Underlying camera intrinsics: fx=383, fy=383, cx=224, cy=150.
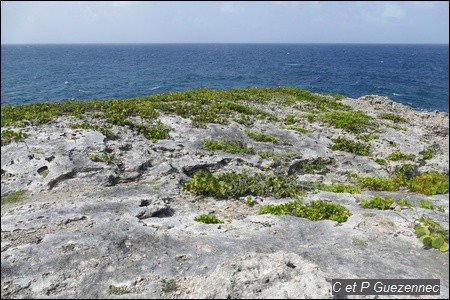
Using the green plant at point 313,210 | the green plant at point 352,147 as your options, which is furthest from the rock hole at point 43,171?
the green plant at point 352,147

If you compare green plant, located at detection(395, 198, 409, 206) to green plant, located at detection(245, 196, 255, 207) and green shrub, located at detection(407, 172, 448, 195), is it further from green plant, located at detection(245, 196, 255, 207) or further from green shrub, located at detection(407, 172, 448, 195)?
green plant, located at detection(245, 196, 255, 207)

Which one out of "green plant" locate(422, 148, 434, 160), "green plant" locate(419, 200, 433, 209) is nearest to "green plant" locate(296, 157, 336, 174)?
"green plant" locate(422, 148, 434, 160)

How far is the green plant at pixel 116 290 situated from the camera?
7.50 metres

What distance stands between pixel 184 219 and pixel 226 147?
20.5 ft

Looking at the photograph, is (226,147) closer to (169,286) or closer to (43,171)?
(43,171)

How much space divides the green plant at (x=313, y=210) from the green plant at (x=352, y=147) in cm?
742

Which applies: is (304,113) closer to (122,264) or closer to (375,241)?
(375,241)

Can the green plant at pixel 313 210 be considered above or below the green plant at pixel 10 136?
below

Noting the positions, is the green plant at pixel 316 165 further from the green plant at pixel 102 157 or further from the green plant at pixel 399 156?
the green plant at pixel 102 157

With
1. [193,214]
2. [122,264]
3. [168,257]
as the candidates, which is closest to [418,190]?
[193,214]

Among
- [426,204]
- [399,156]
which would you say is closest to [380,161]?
[399,156]

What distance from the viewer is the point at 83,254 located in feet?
28.1

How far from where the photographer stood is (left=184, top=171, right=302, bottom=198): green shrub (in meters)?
13.2

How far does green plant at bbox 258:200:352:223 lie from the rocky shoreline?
0.30m
